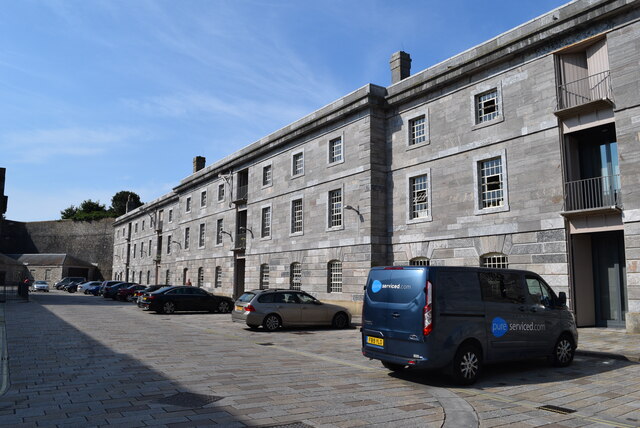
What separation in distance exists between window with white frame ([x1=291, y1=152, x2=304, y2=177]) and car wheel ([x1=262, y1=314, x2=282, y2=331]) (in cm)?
1206

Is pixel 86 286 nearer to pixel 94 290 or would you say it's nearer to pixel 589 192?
pixel 94 290

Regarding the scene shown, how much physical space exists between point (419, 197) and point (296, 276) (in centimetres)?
900

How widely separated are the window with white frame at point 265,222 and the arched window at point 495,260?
15.1 meters

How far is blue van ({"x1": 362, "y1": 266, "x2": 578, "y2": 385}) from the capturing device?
25.1ft

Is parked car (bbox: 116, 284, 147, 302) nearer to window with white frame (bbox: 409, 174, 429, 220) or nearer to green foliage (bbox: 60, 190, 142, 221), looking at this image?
window with white frame (bbox: 409, 174, 429, 220)

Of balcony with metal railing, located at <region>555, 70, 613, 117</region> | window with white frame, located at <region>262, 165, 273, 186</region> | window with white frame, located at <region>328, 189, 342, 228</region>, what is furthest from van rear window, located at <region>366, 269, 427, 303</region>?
window with white frame, located at <region>262, 165, 273, 186</region>

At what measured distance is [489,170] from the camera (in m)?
17.9

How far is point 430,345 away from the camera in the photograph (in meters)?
7.50

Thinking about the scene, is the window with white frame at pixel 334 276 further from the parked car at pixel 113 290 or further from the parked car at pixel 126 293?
the parked car at pixel 113 290

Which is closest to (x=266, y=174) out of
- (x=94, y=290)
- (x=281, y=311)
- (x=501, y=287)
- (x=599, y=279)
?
(x=281, y=311)

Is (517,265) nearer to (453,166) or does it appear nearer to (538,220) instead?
(538,220)

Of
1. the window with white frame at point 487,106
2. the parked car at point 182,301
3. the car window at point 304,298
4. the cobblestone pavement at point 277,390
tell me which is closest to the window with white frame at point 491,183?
the window with white frame at point 487,106

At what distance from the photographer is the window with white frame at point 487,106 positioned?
1797cm

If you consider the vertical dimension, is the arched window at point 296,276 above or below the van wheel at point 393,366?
above
